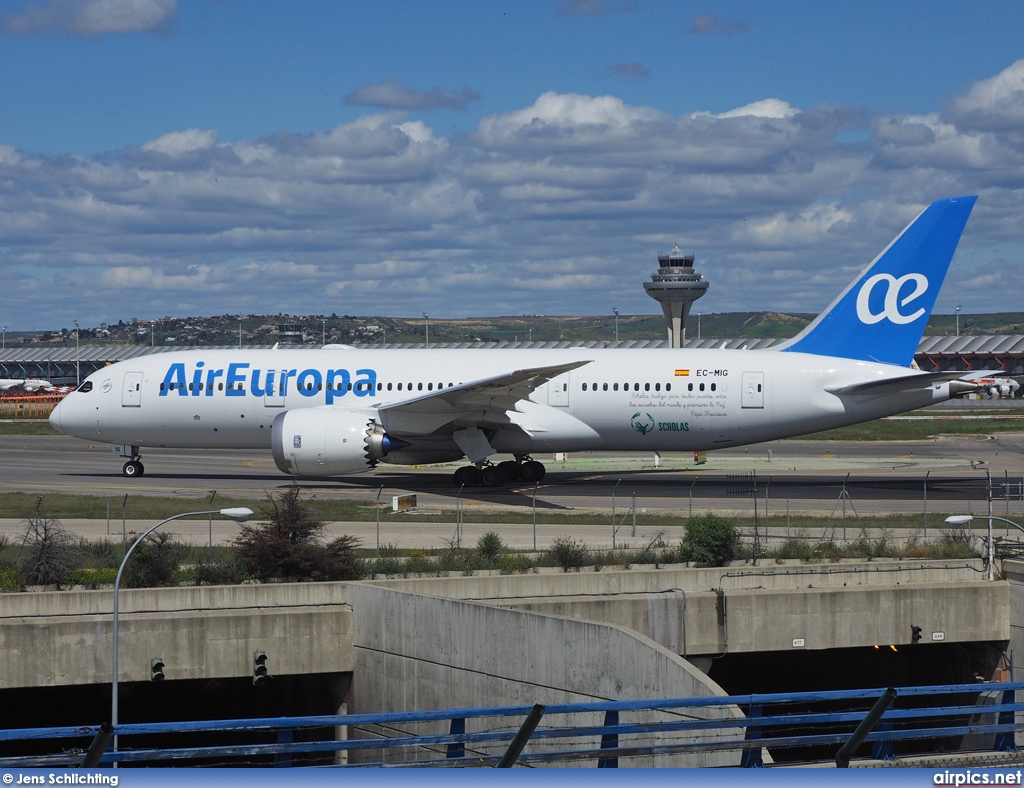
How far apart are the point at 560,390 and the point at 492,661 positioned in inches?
785

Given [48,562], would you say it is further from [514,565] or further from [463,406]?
[463,406]

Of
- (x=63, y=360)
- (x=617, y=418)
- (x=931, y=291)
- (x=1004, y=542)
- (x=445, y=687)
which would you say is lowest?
(x=445, y=687)

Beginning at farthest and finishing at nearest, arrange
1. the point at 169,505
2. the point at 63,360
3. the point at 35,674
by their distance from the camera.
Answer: the point at 63,360, the point at 169,505, the point at 35,674

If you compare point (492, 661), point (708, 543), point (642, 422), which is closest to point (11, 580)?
point (492, 661)

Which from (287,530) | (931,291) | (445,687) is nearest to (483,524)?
(287,530)

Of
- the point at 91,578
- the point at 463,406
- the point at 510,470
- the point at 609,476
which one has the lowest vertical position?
the point at 91,578

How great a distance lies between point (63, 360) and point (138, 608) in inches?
6489

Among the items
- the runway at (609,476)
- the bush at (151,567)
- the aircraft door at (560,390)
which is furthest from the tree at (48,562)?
the aircraft door at (560,390)

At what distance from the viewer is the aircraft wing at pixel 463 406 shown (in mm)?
41219

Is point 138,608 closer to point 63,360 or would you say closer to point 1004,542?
point 1004,542

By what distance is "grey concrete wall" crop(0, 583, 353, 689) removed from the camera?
1030 inches

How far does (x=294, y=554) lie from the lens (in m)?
29.1

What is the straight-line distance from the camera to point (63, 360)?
18150cm

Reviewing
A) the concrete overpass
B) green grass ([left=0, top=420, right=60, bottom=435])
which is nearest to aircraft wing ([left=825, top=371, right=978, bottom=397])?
the concrete overpass
